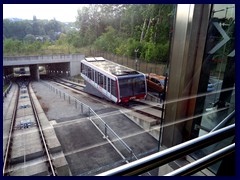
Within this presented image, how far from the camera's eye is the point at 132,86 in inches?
182

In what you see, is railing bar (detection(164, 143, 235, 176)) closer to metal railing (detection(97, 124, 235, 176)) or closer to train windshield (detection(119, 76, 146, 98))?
metal railing (detection(97, 124, 235, 176))

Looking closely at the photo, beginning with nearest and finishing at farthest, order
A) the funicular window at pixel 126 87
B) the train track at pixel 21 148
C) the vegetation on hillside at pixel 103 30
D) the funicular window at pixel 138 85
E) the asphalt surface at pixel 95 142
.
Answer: the vegetation on hillside at pixel 103 30 < the train track at pixel 21 148 < the asphalt surface at pixel 95 142 < the funicular window at pixel 126 87 < the funicular window at pixel 138 85

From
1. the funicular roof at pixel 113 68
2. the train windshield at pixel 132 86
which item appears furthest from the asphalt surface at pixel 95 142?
the funicular roof at pixel 113 68

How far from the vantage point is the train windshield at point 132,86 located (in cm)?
443

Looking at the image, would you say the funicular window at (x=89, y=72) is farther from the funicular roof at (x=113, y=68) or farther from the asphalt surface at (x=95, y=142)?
the asphalt surface at (x=95, y=142)

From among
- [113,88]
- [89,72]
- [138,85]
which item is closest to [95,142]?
[113,88]

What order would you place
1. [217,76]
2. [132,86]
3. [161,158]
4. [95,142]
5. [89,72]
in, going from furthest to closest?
1. [89,72]
2. [132,86]
3. [95,142]
4. [217,76]
5. [161,158]

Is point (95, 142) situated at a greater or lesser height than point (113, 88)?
lesser

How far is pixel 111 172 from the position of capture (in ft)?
1.08

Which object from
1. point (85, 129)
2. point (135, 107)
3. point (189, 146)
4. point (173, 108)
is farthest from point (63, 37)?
point (135, 107)

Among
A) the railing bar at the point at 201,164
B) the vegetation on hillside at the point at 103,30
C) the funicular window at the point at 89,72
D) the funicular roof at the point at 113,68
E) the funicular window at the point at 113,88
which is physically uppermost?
the vegetation on hillside at the point at 103,30

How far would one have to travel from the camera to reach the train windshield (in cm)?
443

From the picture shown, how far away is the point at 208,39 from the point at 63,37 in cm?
124

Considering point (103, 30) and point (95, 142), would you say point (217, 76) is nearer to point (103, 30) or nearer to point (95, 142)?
point (103, 30)
